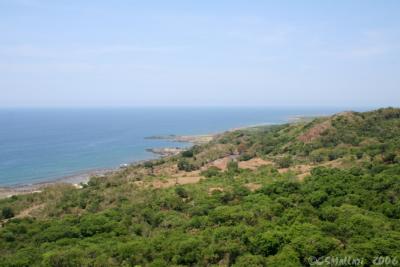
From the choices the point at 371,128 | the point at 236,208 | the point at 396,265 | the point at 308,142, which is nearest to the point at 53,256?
the point at 236,208

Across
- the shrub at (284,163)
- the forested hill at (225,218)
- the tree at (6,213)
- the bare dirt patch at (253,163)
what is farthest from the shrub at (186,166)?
the tree at (6,213)

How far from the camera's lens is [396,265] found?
16.9 meters

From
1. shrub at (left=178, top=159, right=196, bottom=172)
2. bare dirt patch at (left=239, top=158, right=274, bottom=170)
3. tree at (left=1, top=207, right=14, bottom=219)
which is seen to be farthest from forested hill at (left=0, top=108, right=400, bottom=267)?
shrub at (left=178, top=159, right=196, bottom=172)

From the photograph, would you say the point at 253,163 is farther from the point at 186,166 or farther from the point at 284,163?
the point at 186,166

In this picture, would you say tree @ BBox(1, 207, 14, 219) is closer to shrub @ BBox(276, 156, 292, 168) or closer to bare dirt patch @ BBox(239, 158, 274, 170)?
bare dirt patch @ BBox(239, 158, 274, 170)

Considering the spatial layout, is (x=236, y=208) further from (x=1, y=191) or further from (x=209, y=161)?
(x=1, y=191)

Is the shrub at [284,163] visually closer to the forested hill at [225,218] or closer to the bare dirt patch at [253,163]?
the forested hill at [225,218]

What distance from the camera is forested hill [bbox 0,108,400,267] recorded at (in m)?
19.9

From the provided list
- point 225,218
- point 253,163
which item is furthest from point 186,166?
point 225,218

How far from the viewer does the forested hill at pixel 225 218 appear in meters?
19.9

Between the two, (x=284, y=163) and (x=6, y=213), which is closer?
(x=6, y=213)

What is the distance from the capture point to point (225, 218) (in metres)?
26.0

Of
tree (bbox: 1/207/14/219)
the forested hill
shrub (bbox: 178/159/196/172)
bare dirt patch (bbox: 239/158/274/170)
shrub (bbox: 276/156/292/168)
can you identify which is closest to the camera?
the forested hill

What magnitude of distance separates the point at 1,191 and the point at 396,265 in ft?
226
